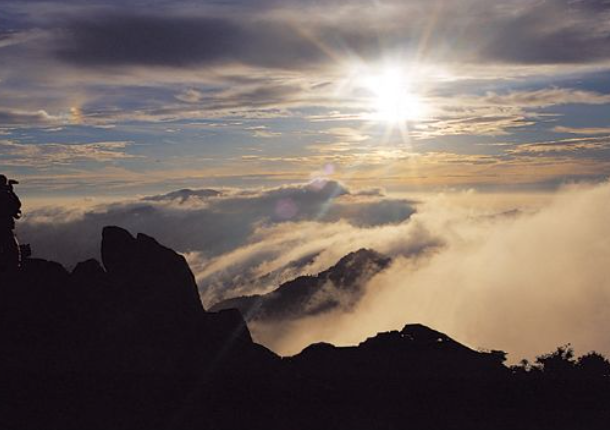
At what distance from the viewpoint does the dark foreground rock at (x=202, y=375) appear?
198ft

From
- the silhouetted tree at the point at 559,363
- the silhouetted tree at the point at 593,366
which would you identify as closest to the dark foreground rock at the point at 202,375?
the silhouetted tree at the point at 593,366

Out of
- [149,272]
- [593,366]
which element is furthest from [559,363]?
[149,272]

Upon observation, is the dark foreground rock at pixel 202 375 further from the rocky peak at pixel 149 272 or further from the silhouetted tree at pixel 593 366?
the silhouetted tree at pixel 593 366

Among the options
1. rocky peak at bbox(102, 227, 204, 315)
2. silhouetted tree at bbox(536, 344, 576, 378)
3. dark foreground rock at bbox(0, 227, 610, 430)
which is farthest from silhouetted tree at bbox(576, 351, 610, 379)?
rocky peak at bbox(102, 227, 204, 315)

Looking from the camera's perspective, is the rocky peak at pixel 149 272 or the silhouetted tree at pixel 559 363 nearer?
the rocky peak at pixel 149 272

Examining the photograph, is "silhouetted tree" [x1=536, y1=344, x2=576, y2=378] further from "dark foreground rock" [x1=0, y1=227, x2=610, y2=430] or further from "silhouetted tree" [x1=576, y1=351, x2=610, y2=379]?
"dark foreground rock" [x1=0, y1=227, x2=610, y2=430]

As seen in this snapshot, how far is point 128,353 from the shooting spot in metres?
64.8

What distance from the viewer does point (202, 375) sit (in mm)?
66812

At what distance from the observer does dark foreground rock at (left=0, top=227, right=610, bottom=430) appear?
60.3 m

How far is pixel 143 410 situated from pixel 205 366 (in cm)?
938

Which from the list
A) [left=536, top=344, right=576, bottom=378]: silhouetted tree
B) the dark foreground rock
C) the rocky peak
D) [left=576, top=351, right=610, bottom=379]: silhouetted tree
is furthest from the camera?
[left=536, top=344, right=576, bottom=378]: silhouetted tree

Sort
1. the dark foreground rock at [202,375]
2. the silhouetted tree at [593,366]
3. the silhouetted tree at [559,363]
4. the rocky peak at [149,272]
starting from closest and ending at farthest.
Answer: the dark foreground rock at [202,375]
the rocky peak at [149,272]
the silhouetted tree at [593,366]
the silhouetted tree at [559,363]

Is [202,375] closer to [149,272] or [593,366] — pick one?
[149,272]

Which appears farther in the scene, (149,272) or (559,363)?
(559,363)
